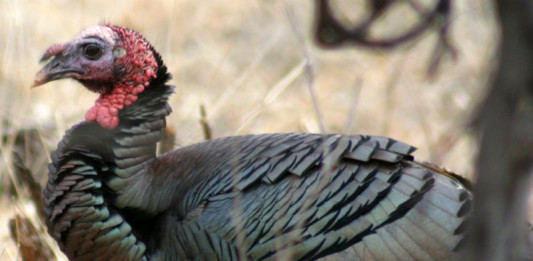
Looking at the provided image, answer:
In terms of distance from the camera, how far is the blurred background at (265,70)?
507 centimetres

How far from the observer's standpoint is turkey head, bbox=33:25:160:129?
3.05 m

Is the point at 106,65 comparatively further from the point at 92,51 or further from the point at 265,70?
the point at 265,70

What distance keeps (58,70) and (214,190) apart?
731 mm

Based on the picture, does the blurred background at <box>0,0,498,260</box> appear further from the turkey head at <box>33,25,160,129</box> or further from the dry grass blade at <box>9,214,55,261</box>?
the turkey head at <box>33,25,160,129</box>

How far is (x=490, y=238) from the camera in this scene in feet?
4.68

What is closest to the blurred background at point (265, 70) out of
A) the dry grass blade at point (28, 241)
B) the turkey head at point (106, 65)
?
the dry grass blade at point (28, 241)

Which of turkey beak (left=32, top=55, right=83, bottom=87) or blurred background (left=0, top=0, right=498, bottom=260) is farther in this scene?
blurred background (left=0, top=0, right=498, bottom=260)

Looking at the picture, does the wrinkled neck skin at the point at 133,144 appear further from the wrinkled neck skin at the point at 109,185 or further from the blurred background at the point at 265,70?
the blurred background at the point at 265,70

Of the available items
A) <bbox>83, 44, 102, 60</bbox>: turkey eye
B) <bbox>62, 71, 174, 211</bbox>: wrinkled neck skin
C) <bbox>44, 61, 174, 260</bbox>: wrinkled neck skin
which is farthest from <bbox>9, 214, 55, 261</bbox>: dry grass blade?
<bbox>83, 44, 102, 60</bbox>: turkey eye

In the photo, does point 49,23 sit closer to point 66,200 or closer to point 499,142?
point 66,200

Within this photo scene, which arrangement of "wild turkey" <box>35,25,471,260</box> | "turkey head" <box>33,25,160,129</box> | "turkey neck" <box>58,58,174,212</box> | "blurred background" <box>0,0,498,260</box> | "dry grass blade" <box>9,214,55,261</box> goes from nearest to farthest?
"wild turkey" <box>35,25,471,260</box> → "turkey neck" <box>58,58,174,212</box> → "turkey head" <box>33,25,160,129</box> → "dry grass blade" <box>9,214,55,261</box> → "blurred background" <box>0,0,498,260</box>

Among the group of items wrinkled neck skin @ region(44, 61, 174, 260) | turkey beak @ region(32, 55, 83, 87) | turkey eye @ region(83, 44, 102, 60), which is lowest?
wrinkled neck skin @ region(44, 61, 174, 260)

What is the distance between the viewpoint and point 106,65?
307cm

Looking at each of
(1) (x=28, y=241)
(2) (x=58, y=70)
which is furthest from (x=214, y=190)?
(1) (x=28, y=241)
